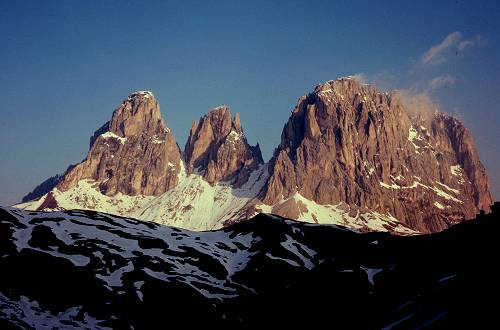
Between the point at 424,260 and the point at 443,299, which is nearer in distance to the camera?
the point at 443,299

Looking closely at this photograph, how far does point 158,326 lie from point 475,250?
241ft

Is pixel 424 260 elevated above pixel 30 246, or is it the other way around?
pixel 30 246

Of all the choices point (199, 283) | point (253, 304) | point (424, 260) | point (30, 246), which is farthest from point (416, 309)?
point (30, 246)

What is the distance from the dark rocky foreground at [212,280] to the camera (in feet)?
411

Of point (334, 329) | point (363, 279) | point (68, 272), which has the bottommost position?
point (334, 329)

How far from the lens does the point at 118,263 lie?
17525 cm

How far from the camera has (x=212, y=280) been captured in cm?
18012

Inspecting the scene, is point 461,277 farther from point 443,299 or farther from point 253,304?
point 253,304

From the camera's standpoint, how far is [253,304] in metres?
166

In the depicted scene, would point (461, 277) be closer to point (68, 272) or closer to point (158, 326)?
point (158, 326)

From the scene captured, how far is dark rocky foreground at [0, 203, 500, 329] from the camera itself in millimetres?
125250

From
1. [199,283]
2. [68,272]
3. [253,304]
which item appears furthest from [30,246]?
[253,304]

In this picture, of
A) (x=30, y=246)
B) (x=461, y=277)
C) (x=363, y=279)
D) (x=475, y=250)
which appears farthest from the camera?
(x=30, y=246)

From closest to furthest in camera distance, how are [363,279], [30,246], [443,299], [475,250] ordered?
[443,299]
[475,250]
[363,279]
[30,246]
